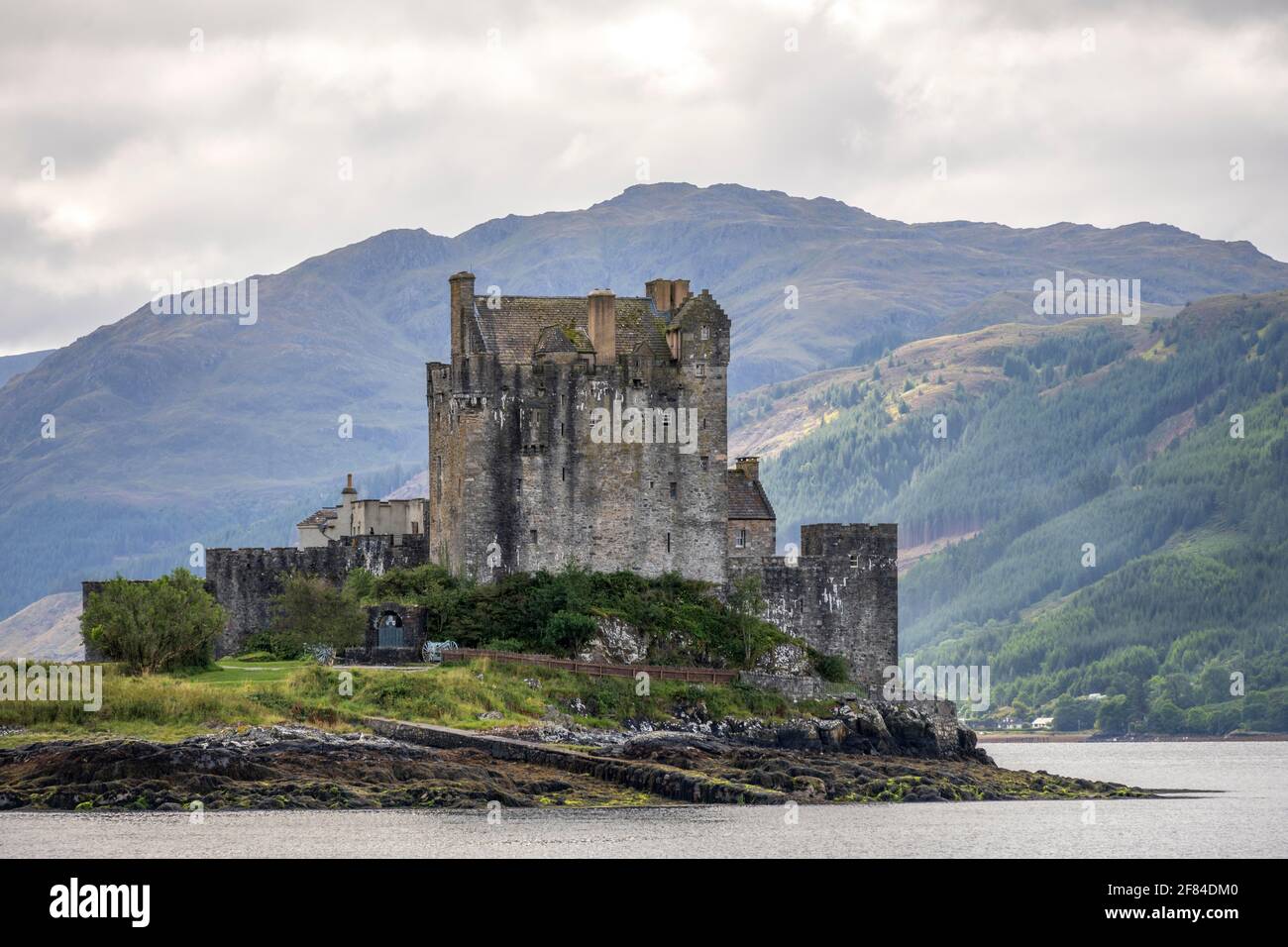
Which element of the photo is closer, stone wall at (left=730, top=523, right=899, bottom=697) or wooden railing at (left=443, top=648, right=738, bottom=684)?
wooden railing at (left=443, top=648, right=738, bottom=684)

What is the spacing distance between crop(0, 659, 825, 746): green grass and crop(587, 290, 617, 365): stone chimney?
13100mm

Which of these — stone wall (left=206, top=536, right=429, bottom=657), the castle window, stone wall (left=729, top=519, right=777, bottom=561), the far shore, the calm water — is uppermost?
stone wall (left=729, top=519, right=777, bottom=561)

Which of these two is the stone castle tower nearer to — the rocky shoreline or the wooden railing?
the wooden railing

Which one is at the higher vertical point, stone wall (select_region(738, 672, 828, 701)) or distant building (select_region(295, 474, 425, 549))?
distant building (select_region(295, 474, 425, 549))

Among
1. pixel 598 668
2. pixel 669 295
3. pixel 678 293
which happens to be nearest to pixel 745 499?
pixel 678 293

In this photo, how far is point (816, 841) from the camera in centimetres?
5925

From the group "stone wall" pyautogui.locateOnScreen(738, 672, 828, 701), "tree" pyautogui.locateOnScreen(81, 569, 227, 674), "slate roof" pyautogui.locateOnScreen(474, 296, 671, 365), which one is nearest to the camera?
"tree" pyautogui.locateOnScreen(81, 569, 227, 674)

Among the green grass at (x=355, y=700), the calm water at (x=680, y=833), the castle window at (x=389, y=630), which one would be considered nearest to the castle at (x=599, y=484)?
the castle window at (x=389, y=630)

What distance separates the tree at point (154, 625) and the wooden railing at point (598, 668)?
28.8 feet

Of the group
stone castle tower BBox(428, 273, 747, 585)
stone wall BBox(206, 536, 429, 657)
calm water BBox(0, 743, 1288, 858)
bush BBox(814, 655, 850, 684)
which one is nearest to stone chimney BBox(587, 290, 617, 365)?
stone castle tower BBox(428, 273, 747, 585)

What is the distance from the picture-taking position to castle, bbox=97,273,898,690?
82.5 meters

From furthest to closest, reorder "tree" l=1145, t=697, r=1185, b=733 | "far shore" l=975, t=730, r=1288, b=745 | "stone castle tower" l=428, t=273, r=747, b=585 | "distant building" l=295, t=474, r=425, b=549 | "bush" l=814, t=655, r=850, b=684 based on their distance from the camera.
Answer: "tree" l=1145, t=697, r=1185, b=733 → "far shore" l=975, t=730, r=1288, b=745 → "distant building" l=295, t=474, r=425, b=549 → "bush" l=814, t=655, r=850, b=684 → "stone castle tower" l=428, t=273, r=747, b=585
